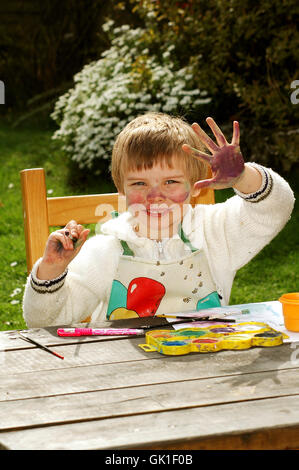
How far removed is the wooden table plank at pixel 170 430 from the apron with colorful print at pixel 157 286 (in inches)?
36.3

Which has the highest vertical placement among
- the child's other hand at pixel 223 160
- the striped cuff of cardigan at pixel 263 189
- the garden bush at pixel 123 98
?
the garden bush at pixel 123 98

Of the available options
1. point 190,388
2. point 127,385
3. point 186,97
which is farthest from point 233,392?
point 186,97

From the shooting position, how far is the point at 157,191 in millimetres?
2018

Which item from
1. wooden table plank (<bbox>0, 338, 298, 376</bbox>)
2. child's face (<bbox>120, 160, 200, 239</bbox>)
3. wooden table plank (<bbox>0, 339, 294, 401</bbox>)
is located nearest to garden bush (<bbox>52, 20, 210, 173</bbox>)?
child's face (<bbox>120, 160, 200, 239</bbox>)

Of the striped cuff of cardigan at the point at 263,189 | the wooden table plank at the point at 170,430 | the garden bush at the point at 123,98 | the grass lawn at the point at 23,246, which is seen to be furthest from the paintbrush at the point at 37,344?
the garden bush at the point at 123,98

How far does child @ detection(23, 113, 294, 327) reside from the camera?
2.02m

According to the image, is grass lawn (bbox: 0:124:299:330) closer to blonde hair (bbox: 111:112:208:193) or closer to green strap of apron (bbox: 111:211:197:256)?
green strap of apron (bbox: 111:211:197:256)

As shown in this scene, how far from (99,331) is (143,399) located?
46cm

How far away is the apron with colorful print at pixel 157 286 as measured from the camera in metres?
2.13

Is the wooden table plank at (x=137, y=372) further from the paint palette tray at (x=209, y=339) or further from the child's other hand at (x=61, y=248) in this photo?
the child's other hand at (x=61, y=248)

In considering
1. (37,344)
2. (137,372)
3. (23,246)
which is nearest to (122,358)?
(137,372)

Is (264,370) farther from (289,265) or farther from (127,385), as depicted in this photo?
(289,265)

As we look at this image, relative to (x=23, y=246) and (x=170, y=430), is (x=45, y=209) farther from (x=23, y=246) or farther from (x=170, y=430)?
(x=23, y=246)

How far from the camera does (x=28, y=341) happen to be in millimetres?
1708
